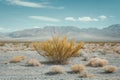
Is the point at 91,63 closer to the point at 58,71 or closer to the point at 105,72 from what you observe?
the point at 105,72

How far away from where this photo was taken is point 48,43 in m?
22.5

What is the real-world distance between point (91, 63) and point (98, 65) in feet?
1.74

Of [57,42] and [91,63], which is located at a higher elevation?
[57,42]

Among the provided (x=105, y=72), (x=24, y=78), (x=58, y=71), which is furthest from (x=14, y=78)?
(x=105, y=72)

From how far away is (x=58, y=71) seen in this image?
15.9m

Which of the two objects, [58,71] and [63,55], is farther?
[63,55]

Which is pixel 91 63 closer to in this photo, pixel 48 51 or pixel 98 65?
pixel 98 65

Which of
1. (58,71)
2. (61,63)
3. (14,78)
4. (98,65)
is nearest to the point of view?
(14,78)

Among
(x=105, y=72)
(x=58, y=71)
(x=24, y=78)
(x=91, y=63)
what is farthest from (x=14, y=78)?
(x=91, y=63)

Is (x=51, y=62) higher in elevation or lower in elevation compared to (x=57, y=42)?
lower

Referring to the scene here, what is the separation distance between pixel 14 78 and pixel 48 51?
8.91 meters

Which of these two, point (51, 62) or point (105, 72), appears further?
point (51, 62)

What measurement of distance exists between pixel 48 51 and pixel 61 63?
1503 mm

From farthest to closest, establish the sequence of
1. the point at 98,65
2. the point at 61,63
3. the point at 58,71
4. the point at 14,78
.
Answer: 1. the point at 61,63
2. the point at 98,65
3. the point at 58,71
4. the point at 14,78
